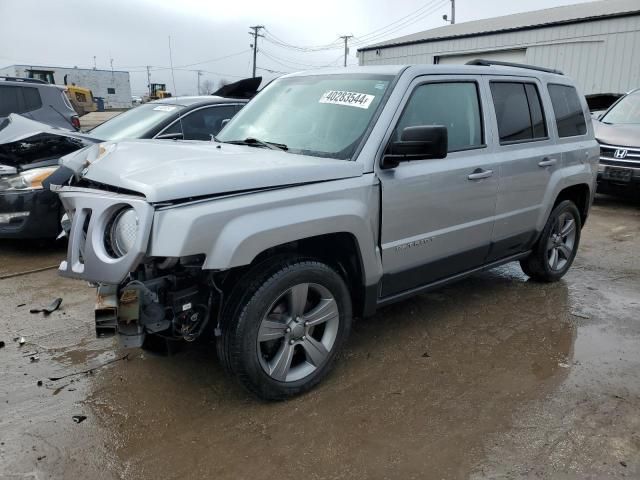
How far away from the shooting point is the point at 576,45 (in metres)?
18.5

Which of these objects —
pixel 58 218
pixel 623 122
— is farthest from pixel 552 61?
pixel 58 218

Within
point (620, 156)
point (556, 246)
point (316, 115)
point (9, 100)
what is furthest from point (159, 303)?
point (620, 156)

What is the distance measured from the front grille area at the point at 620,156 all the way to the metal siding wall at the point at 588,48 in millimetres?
10131

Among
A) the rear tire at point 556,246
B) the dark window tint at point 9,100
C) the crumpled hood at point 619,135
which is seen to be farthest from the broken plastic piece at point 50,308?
the crumpled hood at point 619,135

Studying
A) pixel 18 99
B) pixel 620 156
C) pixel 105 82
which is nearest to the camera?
pixel 620 156

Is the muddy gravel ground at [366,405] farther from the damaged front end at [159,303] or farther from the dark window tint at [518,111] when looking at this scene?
the dark window tint at [518,111]

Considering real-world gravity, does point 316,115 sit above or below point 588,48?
below

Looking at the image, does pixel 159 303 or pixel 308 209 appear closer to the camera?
pixel 159 303

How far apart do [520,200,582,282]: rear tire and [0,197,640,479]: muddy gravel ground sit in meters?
0.57

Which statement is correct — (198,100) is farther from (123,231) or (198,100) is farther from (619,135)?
(619,135)

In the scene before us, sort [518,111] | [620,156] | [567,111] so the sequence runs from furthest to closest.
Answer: [620,156]
[567,111]
[518,111]

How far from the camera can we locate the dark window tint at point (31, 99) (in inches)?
352

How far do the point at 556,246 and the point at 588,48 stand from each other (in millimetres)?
16182

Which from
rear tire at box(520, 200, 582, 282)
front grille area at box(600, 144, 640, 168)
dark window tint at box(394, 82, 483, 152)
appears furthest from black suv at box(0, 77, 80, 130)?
front grille area at box(600, 144, 640, 168)
